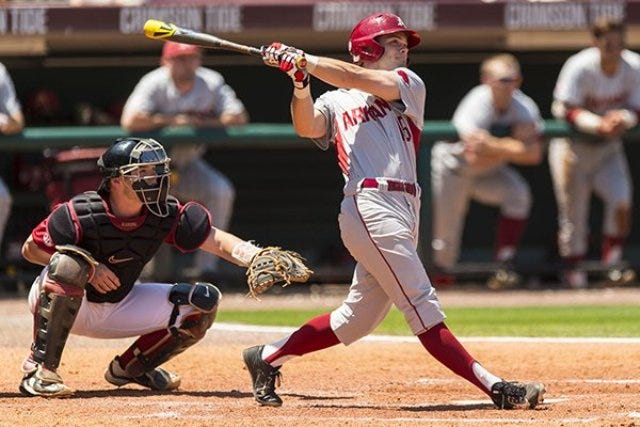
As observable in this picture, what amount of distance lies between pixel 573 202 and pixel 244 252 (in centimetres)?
550

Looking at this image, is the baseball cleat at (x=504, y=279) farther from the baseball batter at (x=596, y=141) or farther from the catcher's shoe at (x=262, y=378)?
Answer: the catcher's shoe at (x=262, y=378)

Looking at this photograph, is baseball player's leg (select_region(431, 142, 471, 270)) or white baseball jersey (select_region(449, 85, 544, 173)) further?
baseball player's leg (select_region(431, 142, 471, 270))

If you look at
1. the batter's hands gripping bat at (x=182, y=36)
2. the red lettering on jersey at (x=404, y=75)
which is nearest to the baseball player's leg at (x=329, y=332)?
the red lettering on jersey at (x=404, y=75)

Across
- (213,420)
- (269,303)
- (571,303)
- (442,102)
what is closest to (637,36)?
(442,102)

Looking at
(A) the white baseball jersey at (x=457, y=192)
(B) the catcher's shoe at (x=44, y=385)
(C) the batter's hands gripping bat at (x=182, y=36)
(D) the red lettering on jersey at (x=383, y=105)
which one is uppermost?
(C) the batter's hands gripping bat at (x=182, y=36)

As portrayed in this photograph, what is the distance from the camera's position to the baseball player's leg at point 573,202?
11.0m

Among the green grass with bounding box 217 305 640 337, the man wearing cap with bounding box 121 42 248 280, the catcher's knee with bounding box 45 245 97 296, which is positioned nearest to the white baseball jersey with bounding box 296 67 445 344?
the catcher's knee with bounding box 45 245 97 296

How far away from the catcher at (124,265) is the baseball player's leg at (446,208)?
477 centimetres

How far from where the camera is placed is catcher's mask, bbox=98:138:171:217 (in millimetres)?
5953

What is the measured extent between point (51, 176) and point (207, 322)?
493 cm

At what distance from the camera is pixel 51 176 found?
10891mm

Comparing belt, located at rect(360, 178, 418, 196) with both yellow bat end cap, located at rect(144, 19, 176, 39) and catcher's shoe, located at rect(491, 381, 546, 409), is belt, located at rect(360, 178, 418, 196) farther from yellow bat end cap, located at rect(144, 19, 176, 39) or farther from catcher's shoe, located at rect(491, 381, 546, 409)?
yellow bat end cap, located at rect(144, 19, 176, 39)

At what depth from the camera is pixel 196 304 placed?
20.2 ft

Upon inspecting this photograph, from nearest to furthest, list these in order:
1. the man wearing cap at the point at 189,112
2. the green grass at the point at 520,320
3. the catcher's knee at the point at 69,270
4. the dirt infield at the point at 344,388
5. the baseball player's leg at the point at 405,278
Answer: the dirt infield at the point at 344,388 → the baseball player's leg at the point at 405,278 → the catcher's knee at the point at 69,270 → the green grass at the point at 520,320 → the man wearing cap at the point at 189,112
